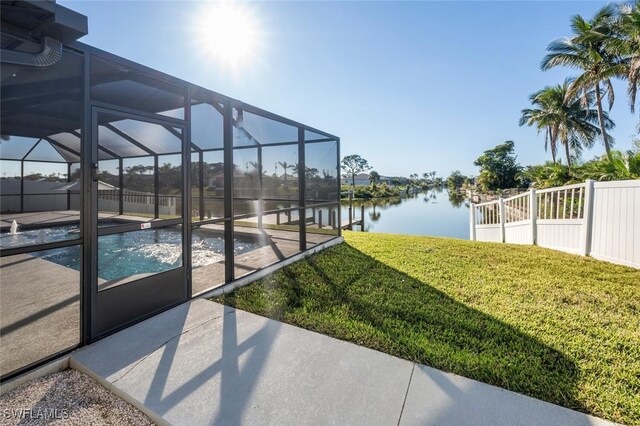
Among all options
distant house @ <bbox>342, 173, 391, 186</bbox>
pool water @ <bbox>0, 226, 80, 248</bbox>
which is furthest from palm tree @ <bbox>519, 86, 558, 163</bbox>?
distant house @ <bbox>342, 173, 391, 186</bbox>

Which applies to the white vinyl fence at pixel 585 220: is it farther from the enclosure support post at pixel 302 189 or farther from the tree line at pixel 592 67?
the tree line at pixel 592 67

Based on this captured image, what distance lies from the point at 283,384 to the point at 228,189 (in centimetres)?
256

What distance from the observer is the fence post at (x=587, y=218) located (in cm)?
506

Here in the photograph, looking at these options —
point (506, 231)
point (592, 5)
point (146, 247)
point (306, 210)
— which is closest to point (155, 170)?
point (146, 247)

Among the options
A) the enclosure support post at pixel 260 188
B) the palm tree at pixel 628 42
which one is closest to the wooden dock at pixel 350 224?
the enclosure support post at pixel 260 188

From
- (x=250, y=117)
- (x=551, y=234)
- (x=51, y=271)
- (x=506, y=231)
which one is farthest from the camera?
(x=506, y=231)

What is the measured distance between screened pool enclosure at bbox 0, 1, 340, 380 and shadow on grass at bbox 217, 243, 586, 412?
Result: 0.94 m

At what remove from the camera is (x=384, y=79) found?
10648 mm

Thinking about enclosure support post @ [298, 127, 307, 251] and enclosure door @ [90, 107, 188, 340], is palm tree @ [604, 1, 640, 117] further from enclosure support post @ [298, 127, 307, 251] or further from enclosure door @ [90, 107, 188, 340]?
enclosure door @ [90, 107, 188, 340]

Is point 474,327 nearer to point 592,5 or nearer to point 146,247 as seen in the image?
point 146,247

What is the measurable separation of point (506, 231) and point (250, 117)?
7.60 metres

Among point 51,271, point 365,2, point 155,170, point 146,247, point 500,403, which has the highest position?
point 365,2

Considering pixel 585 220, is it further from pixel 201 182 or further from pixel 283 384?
pixel 201 182

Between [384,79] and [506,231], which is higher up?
[384,79]
